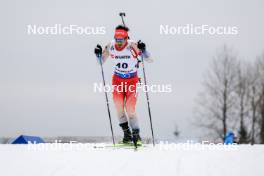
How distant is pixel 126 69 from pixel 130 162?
3.58 metres

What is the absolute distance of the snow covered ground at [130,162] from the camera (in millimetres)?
9516

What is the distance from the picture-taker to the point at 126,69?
44.4 feet

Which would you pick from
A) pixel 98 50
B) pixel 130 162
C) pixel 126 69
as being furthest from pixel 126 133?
pixel 130 162

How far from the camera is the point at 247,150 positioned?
12.1 meters

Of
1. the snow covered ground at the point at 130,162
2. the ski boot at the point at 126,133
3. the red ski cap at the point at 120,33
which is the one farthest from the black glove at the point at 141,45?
the snow covered ground at the point at 130,162

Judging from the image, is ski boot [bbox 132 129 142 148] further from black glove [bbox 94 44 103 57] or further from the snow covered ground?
black glove [bbox 94 44 103 57]

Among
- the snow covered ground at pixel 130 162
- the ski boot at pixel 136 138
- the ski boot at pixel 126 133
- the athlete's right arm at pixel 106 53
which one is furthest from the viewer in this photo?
the ski boot at pixel 126 133

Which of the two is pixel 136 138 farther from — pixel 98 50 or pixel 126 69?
pixel 98 50

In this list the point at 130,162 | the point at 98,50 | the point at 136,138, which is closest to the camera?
the point at 130,162

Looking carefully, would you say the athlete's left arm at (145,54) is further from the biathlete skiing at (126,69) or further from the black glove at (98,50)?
the black glove at (98,50)

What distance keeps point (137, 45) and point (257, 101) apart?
20734 millimetres

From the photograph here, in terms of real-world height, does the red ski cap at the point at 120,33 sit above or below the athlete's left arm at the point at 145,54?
above

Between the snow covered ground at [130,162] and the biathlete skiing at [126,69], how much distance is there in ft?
5.24

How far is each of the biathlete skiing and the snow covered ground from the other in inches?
62.9
